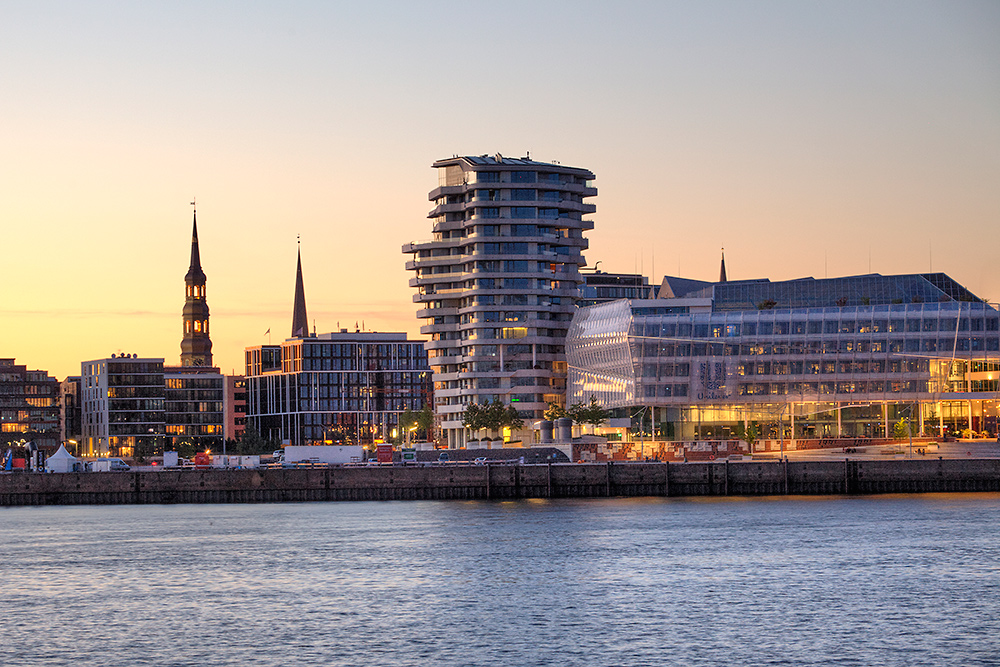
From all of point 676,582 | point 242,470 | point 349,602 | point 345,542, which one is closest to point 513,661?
point 349,602

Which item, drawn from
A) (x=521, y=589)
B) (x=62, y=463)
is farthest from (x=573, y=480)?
(x=521, y=589)

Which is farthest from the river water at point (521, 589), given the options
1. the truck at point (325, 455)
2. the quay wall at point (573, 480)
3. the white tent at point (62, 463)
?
the truck at point (325, 455)

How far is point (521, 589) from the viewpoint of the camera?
81.8 metres

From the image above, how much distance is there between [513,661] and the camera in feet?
198

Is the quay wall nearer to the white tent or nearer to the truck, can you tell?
the white tent

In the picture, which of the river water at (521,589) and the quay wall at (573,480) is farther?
the quay wall at (573,480)

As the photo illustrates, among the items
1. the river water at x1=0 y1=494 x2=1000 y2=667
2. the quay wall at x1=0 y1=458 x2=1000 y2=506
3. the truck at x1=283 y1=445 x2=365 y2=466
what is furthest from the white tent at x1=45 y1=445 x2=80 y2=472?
the river water at x1=0 y1=494 x2=1000 y2=667

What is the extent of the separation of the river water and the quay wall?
2091 cm

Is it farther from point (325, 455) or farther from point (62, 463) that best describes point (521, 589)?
point (325, 455)

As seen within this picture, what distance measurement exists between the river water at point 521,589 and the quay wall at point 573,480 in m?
20.9

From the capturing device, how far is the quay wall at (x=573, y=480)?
153m

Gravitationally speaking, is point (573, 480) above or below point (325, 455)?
below

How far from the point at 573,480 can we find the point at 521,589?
7488 cm

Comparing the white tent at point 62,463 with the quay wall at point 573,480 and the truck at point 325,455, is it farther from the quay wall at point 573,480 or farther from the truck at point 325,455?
the truck at point 325,455
